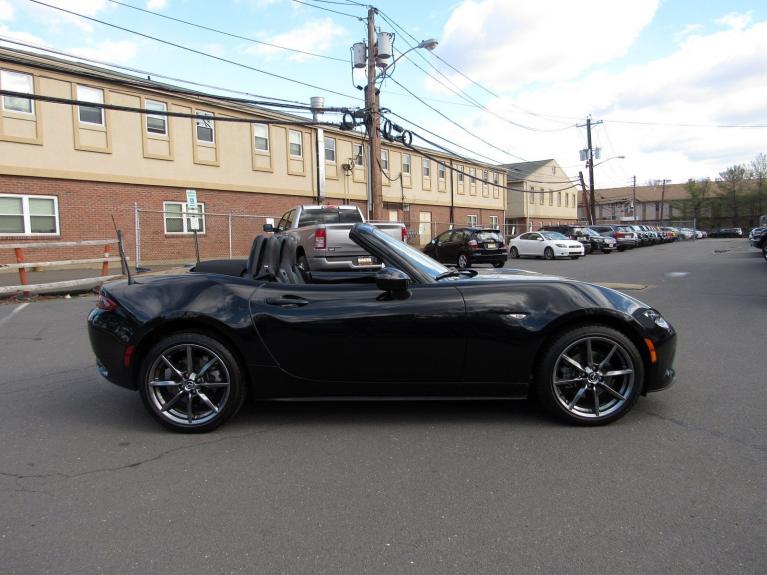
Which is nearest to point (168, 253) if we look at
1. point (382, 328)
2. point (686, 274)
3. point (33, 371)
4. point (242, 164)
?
point (242, 164)

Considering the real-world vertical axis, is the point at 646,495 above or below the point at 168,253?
below

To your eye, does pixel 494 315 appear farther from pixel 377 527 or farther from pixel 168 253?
pixel 168 253

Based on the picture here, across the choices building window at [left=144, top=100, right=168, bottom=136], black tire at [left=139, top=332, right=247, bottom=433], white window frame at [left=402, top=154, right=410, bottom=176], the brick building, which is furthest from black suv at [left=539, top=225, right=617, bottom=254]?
black tire at [left=139, top=332, right=247, bottom=433]

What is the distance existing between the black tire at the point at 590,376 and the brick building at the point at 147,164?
12.0 meters

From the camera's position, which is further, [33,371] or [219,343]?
[33,371]

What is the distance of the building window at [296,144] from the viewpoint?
85.9 ft

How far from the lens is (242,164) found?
23.9 m

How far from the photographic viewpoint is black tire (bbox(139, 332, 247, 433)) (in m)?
3.76

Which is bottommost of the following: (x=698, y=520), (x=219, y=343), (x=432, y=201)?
(x=698, y=520)

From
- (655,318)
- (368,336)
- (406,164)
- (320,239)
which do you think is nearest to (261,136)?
(406,164)

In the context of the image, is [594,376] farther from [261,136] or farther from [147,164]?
[261,136]

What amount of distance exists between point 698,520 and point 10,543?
10.6ft

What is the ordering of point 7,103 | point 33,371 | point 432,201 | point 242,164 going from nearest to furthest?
point 33,371 → point 7,103 → point 242,164 → point 432,201

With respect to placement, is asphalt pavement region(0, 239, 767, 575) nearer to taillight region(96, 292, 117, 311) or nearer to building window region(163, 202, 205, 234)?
taillight region(96, 292, 117, 311)
